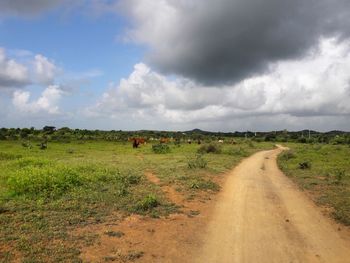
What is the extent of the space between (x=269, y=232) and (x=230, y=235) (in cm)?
117

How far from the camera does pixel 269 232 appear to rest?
10.4m

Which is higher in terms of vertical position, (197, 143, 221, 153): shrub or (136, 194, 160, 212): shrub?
(197, 143, 221, 153): shrub

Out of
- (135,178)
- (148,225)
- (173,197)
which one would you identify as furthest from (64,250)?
(135,178)

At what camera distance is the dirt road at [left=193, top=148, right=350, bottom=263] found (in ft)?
28.3

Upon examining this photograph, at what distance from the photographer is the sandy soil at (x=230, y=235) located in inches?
340

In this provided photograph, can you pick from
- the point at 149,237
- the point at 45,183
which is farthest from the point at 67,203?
the point at 149,237

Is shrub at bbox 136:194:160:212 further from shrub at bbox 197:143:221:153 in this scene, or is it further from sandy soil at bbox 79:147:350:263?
shrub at bbox 197:143:221:153

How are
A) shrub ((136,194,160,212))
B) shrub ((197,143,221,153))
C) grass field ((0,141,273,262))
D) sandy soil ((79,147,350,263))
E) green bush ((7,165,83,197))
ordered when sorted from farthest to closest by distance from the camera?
shrub ((197,143,221,153)) < green bush ((7,165,83,197)) < shrub ((136,194,160,212)) < grass field ((0,141,273,262)) < sandy soil ((79,147,350,263))

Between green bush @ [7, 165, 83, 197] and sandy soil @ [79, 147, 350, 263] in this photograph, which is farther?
green bush @ [7, 165, 83, 197]

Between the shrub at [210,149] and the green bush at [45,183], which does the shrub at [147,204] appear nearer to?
the green bush at [45,183]

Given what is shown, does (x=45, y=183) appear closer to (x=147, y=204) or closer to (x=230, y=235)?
(x=147, y=204)

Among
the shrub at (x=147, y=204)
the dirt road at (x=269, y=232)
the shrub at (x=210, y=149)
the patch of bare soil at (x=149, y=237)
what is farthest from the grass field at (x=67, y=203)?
the shrub at (x=210, y=149)

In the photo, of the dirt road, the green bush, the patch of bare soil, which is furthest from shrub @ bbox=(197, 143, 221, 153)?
the patch of bare soil

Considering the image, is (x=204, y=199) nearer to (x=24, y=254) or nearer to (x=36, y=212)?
(x=36, y=212)
